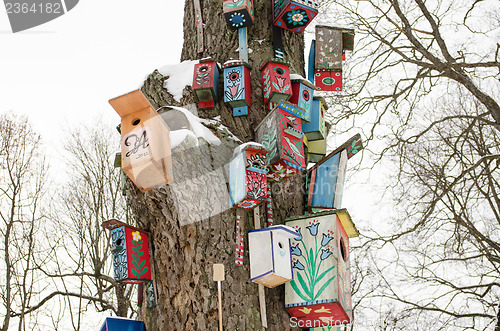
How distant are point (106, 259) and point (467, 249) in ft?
18.5

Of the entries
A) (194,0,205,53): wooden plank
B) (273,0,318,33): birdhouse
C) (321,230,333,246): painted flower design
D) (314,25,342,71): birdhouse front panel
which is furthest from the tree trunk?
(314,25,342,71): birdhouse front panel

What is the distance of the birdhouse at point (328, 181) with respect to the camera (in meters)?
3.45

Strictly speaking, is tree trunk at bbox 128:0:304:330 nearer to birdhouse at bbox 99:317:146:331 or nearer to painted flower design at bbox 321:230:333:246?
birdhouse at bbox 99:317:146:331

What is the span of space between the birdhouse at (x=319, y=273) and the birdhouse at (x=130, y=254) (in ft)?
2.93

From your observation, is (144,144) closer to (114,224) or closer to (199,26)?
(114,224)

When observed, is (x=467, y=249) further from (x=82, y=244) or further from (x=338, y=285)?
(x=82, y=244)

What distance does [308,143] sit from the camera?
12.8 ft

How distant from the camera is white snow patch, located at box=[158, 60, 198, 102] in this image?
11.6 ft

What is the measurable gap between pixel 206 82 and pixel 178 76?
37cm

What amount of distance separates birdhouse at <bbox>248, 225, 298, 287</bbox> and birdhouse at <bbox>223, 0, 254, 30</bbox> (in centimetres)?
159

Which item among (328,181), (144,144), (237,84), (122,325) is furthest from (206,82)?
(122,325)

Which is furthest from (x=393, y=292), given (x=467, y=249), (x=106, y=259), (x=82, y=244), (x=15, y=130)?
(x=15, y=130)

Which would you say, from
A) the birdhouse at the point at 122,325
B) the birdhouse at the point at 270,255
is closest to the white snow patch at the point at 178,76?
the birdhouse at the point at 270,255

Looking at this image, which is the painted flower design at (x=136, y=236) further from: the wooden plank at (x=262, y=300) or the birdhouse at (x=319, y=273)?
the birdhouse at (x=319, y=273)
